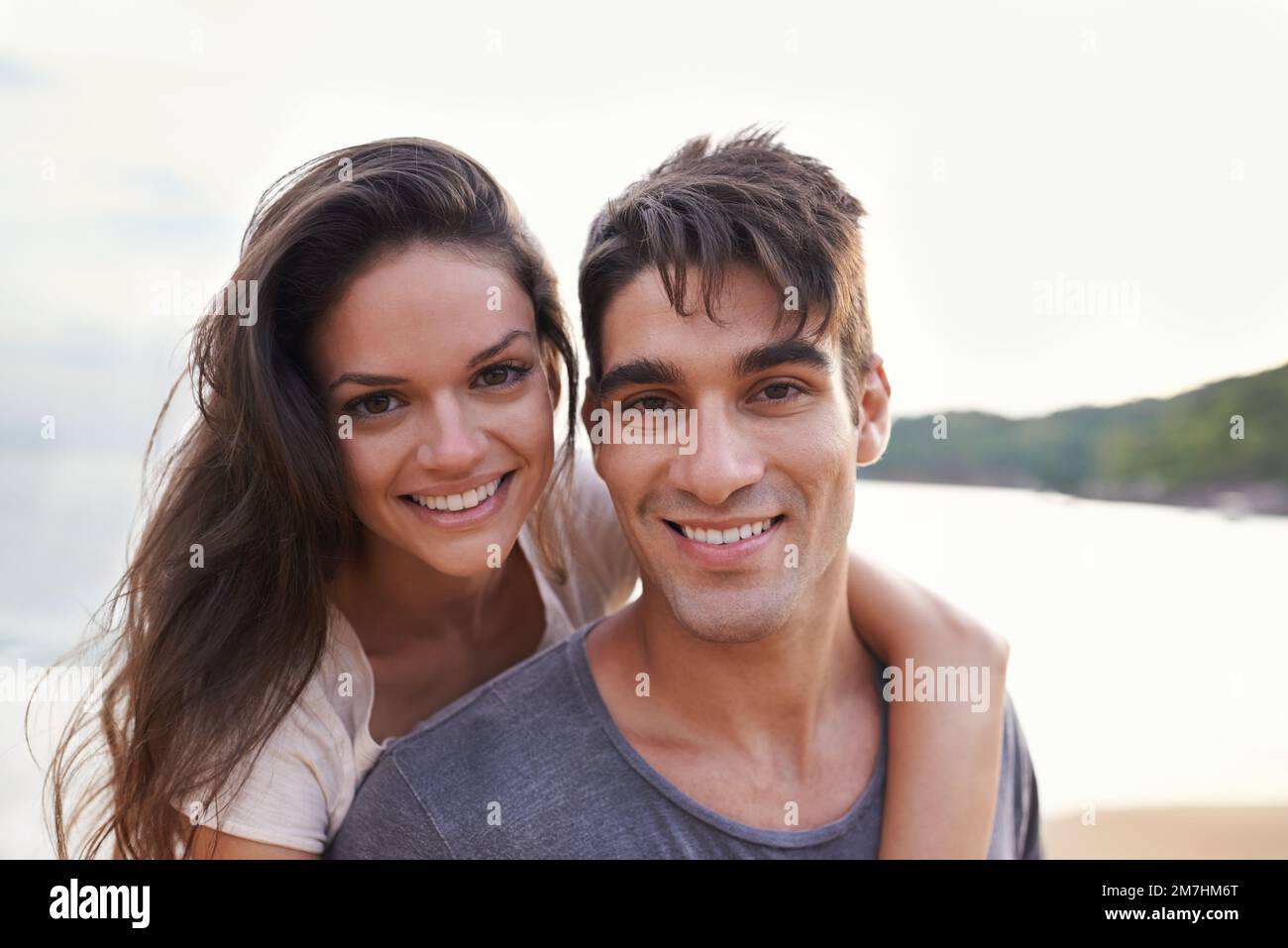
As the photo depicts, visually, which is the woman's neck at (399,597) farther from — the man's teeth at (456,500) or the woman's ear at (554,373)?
the woman's ear at (554,373)

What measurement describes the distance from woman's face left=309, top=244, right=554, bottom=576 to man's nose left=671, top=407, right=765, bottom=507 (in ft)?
1.67

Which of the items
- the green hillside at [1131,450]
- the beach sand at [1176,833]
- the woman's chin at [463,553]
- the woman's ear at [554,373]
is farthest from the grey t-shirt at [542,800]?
the green hillside at [1131,450]

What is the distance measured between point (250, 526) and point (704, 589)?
3.49 ft

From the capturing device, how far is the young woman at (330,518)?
2504 millimetres

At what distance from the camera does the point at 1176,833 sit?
20.0 ft

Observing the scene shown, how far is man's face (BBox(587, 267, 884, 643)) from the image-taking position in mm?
2303

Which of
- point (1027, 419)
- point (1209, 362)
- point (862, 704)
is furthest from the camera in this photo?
point (1027, 419)

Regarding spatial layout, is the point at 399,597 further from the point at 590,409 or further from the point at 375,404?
the point at 590,409

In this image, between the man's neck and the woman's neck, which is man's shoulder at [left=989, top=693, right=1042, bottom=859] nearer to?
the man's neck

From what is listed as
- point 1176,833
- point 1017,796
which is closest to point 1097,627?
point 1176,833
